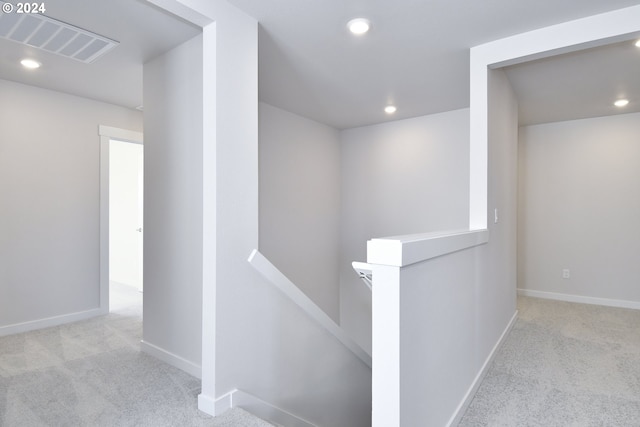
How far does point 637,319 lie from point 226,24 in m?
4.77

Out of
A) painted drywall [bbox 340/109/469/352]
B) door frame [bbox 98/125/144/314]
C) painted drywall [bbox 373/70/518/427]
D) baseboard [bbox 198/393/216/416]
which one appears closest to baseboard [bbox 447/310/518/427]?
painted drywall [bbox 373/70/518/427]

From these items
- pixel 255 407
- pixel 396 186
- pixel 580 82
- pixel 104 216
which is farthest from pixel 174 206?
pixel 580 82

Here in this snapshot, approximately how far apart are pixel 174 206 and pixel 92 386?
3.95 feet

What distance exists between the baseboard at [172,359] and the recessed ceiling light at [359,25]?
2404 mm

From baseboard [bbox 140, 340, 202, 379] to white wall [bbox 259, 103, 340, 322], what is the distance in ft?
5.38

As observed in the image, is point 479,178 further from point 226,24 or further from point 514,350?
point 226,24

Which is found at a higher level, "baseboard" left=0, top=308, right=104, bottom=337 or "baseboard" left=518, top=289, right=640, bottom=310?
"baseboard" left=0, top=308, right=104, bottom=337

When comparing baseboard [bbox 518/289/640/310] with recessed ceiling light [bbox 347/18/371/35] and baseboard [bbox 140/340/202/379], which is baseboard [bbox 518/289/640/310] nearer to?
recessed ceiling light [bbox 347/18/371/35]

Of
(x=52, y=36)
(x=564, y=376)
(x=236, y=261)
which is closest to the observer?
(x=236, y=261)

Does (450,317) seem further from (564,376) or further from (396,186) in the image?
(396,186)

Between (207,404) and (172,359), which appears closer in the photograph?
(207,404)

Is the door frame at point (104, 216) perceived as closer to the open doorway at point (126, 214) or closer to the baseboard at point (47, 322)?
the baseboard at point (47, 322)

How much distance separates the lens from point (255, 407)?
2082 millimetres

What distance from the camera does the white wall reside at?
416 cm
